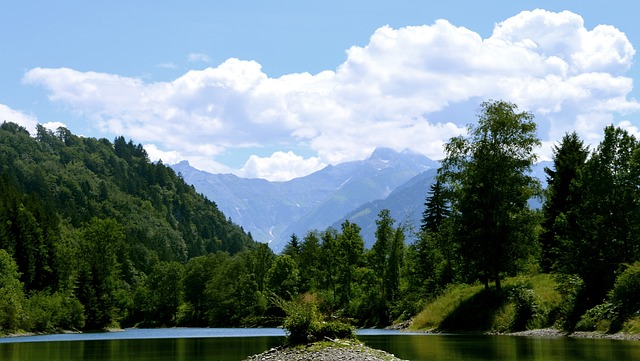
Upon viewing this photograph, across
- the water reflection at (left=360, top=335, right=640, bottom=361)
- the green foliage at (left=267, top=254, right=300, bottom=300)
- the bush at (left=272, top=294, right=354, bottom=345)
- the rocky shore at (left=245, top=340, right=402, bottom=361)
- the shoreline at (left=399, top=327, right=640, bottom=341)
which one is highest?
the green foliage at (left=267, top=254, right=300, bottom=300)

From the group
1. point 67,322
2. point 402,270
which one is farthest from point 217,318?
point 402,270

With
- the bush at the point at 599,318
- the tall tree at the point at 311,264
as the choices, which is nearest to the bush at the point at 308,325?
the bush at the point at 599,318

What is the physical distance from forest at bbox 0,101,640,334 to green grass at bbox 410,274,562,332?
0.40m

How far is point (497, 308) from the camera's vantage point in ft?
211

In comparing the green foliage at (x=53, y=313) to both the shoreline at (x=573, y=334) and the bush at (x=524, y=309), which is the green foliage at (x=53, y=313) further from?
the bush at (x=524, y=309)

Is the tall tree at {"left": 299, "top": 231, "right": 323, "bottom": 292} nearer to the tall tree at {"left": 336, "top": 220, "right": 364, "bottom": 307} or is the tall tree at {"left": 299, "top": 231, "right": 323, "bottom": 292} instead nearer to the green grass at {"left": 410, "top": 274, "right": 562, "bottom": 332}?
the tall tree at {"left": 336, "top": 220, "right": 364, "bottom": 307}

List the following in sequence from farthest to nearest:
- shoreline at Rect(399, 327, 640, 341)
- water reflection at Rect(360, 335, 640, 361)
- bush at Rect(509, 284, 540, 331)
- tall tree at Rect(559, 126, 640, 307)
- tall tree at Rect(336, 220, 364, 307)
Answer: tall tree at Rect(336, 220, 364, 307)
bush at Rect(509, 284, 540, 331)
tall tree at Rect(559, 126, 640, 307)
shoreline at Rect(399, 327, 640, 341)
water reflection at Rect(360, 335, 640, 361)

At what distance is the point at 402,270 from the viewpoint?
352 feet

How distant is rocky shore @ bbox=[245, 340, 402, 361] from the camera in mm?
31472

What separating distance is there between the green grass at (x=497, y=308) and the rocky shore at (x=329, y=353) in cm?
2634

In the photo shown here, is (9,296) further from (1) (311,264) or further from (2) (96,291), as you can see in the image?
(1) (311,264)

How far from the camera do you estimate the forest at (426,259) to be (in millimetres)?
54188

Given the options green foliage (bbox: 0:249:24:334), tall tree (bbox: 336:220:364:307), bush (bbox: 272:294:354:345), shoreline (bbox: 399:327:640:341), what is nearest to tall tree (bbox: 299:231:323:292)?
tall tree (bbox: 336:220:364:307)

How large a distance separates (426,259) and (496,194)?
120 ft
